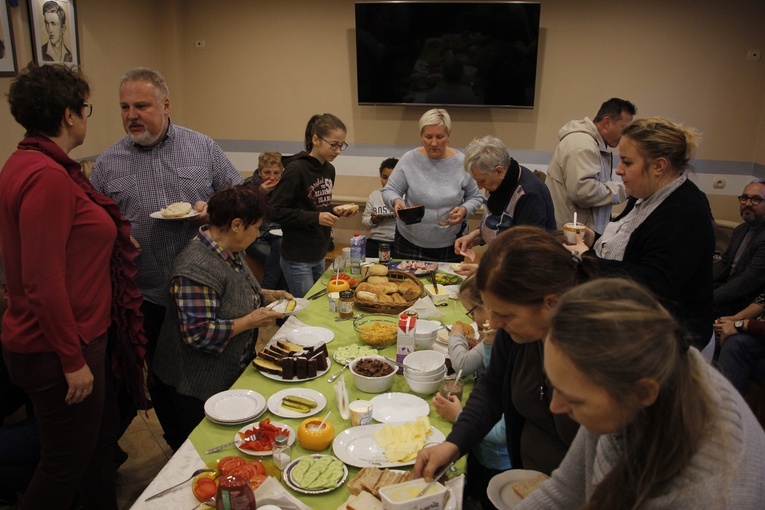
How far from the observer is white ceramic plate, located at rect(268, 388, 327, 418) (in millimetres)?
1866

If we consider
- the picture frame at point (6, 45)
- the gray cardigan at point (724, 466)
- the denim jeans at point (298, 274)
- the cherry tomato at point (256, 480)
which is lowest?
the denim jeans at point (298, 274)

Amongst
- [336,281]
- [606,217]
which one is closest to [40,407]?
[336,281]

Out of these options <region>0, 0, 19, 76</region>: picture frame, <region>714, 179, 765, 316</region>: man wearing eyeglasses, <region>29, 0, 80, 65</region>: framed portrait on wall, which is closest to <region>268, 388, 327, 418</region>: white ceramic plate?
<region>714, 179, 765, 316</region>: man wearing eyeglasses

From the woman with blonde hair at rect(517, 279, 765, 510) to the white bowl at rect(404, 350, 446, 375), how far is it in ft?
3.79

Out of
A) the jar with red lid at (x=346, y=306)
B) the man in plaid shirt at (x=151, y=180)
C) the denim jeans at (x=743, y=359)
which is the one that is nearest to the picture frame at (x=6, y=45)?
the man in plaid shirt at (x=151, y=180)

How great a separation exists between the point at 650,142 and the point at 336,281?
1.61m

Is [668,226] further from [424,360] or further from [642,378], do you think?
[642,378]

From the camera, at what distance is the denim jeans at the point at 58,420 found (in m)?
1.90

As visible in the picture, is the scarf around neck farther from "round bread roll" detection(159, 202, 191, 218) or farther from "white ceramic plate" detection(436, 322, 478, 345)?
"white ceramic plate" detection(436, 322, 478, 345)

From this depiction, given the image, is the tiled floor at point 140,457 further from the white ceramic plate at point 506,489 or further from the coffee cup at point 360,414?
the white ceramic plate at point 506,489

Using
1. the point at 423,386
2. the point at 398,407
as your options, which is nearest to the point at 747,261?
the point at 423,386

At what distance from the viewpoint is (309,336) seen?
246 centimetres

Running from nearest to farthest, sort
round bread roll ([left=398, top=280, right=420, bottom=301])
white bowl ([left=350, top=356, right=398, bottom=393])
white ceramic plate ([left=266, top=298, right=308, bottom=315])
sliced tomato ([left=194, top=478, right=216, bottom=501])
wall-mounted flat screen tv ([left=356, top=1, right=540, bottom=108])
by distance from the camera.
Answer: sliced tomato ([left=194, top=478, right=216, bottom=501]) → white bowl ([left=350, top=356, right=398, bottom=393]) → white ceramic plate ([left=266, top=298, right=308, bottom=315]) → round bread roll ([left=398, top=280, right=420, bottom=301]) → wall-mounted flat screen tv ([left=356, top=1, right=540, bottom=108])

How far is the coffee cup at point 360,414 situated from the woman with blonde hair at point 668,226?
0.95 m
